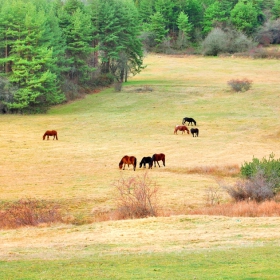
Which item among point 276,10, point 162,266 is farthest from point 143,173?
point 276,10

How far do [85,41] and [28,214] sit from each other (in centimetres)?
5629

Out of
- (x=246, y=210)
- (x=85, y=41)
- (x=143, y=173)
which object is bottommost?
(x=143, y=173)

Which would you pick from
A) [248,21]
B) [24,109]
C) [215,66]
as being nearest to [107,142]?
[24,109]

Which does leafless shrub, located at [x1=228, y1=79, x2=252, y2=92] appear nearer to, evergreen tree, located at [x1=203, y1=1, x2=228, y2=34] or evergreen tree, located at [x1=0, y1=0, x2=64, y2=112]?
evergreen tree, located at [x1=0, y1=0, x2=64, y2=112]

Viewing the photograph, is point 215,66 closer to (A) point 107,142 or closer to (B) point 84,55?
(B) point 84,55

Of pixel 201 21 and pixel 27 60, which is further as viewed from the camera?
pixel 201 21

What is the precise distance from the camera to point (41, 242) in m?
17.0

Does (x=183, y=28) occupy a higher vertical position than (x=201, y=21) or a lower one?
lower

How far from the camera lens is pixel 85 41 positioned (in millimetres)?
75250

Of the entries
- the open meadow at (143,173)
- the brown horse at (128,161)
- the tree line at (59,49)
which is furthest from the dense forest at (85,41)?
the brown horse at (128,161)

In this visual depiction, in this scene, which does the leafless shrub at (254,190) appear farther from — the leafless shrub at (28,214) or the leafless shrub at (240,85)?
the leafless shrub at (240,85)

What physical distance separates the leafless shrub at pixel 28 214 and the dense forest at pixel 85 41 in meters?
37.5

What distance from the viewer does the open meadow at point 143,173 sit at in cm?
1289

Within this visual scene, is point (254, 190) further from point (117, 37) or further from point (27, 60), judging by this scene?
point (117, 37)
